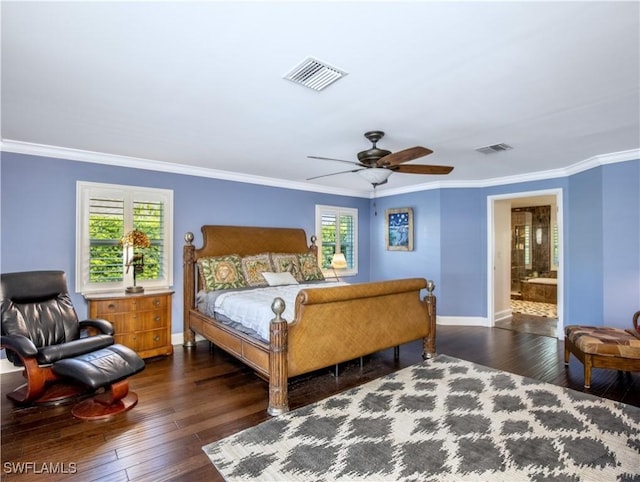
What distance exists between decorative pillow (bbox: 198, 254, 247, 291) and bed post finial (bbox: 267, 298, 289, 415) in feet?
6.56

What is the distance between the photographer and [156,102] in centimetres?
278

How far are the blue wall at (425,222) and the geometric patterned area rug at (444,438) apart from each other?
6.89 feet

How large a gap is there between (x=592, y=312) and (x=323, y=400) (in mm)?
3998

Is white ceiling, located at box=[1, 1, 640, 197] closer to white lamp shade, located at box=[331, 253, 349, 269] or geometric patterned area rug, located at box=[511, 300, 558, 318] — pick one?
white lamp shade, located at box=[331, 253, 349, 269]

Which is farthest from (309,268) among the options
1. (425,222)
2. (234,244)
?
(425,222)

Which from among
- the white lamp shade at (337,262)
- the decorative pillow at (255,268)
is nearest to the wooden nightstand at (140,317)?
the decorative pillow at (255,268)

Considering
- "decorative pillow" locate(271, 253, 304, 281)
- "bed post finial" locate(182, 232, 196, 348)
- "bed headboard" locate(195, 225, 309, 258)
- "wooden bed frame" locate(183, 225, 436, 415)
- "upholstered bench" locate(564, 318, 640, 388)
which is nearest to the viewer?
"wooden bed frame" locate(183, 225, 436, 415)

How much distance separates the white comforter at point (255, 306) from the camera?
130 inches

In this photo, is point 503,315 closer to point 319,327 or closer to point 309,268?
point 309,268

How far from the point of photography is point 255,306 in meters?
3.49

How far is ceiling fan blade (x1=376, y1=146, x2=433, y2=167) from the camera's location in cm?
304

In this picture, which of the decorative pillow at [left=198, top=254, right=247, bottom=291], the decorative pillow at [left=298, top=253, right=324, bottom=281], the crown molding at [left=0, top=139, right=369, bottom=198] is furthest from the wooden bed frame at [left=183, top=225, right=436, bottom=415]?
the decorative pillow at [left=298, top=253, right=324, bottom=281]

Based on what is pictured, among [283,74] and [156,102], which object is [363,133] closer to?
[283,74]

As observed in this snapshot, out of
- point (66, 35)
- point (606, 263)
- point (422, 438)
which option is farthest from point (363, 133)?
point (606, 263)
